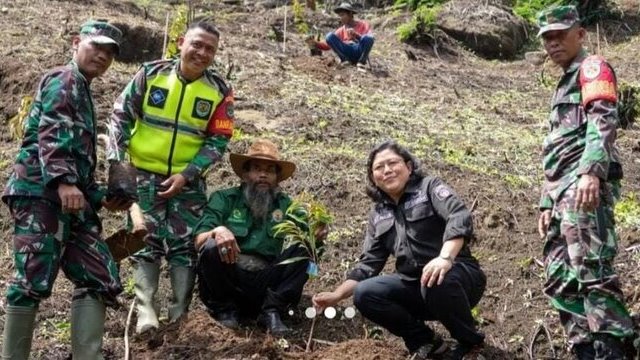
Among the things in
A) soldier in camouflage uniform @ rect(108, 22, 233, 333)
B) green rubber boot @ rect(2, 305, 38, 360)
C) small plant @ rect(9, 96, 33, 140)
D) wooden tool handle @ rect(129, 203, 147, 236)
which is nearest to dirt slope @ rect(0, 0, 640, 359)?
small plant @ rect(9, 96, 33, 140)

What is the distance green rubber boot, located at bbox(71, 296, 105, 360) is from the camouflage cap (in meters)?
→ 2.48

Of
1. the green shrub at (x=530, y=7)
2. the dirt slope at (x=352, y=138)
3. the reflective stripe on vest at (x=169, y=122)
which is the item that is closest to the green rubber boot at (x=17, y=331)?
the dirt slope at (x=352, y=138)

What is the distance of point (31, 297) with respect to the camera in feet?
12.0

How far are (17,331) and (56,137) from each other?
913 millimetres

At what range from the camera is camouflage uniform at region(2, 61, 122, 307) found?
3.64 m

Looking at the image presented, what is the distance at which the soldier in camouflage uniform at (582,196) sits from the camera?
138 inches

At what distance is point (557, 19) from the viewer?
3.77m

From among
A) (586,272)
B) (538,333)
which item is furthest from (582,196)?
(538,333)

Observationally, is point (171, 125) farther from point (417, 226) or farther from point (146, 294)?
point (417, 226)

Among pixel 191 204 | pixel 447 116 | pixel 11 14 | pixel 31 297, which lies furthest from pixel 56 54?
pixel 31 297

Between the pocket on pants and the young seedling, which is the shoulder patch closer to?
the young seedling

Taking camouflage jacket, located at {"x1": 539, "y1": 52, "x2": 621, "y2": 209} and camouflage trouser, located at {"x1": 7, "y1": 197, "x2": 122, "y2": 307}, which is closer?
camouflage jacket, located at {"x1": 539, "y1": 52, "x2": 621, "y2": 209}

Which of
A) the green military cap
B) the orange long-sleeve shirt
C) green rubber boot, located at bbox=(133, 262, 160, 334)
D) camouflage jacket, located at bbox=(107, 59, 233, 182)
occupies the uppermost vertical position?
the orange long-sleeve shirt

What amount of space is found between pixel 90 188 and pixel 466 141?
531 centimetres
